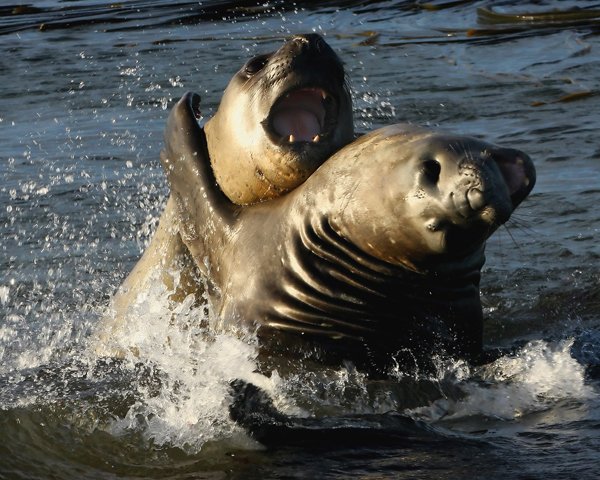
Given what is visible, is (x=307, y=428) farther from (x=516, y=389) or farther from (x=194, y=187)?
(x=194, y=187)

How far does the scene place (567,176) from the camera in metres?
9.87

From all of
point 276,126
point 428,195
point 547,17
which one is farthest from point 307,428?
point 547,17

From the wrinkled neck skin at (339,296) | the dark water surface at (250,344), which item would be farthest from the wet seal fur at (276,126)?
the dark water surface at (250,344)

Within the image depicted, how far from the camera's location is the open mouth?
5.88m

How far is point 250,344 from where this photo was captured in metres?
5.72

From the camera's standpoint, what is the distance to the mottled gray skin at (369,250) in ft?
17.3

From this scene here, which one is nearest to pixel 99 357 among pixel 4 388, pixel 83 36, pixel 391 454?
pixel 4 388

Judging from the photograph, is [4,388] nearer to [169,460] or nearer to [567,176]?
[169,460]

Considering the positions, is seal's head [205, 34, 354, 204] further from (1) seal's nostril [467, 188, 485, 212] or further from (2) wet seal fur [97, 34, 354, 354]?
(1) seal's nostril [467, 188, 485, 212]

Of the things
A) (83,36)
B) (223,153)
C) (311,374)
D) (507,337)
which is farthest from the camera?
(83,36)

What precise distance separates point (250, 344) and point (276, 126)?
907 mm

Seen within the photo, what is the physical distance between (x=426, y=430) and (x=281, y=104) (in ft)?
4.92

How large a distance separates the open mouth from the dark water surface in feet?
2.86

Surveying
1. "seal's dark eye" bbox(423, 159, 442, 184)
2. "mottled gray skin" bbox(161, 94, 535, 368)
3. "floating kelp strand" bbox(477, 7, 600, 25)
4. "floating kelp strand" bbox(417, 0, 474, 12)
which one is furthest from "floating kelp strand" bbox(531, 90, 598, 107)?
"seal's dark eye" bbox(423, 159, 442, 184)
